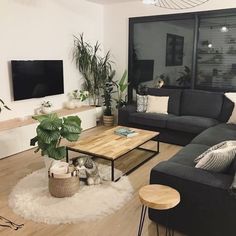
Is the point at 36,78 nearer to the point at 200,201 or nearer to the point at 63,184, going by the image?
the point at 63,184

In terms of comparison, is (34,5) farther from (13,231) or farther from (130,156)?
(13,231)

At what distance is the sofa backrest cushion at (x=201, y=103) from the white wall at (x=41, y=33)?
2.24m

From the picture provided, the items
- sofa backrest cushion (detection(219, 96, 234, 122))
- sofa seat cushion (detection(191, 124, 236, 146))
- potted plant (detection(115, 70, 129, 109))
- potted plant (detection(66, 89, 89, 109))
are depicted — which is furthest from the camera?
potted plant (detection(115, 70, 129, 109))

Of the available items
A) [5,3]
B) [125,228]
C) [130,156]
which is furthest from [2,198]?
[5,3]

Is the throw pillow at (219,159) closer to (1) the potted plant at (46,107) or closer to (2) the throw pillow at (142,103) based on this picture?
(2) the throw pillow at (142,103)

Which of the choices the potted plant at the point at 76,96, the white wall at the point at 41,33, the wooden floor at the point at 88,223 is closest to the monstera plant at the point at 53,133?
the wooden floor at the point at 88,223

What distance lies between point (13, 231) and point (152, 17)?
4493 mm

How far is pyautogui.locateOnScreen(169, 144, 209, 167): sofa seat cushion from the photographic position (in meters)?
2.49

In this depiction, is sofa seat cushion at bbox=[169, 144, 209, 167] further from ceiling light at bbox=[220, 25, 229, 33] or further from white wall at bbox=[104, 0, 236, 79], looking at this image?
white wall at bbox=[104, 0, 236, 79]

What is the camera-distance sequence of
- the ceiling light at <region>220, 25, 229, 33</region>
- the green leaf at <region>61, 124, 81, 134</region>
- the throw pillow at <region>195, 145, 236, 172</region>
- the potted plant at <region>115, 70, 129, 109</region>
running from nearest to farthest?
the throw pillow at <region>195, 145, 236, 172</region> < the green leaf at <region>61, 124, 81, 134</region> < the ceiling light at <region>220, 25, 229, 33</region> < the potted plant at <region>115, 70, 129, 109</region>

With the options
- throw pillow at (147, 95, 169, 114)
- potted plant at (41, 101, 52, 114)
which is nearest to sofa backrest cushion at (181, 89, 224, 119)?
throw pillow at (147, 95, 169, 114)

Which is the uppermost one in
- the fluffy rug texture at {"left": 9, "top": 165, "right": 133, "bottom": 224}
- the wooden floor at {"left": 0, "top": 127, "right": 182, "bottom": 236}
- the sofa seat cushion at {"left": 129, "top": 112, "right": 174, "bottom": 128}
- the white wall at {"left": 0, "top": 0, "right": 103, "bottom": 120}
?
the white wall at {"left": 0, "top": 0, "right": 103, "bottom": 120}

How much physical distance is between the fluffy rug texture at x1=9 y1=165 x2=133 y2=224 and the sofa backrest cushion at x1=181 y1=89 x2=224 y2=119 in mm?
2100

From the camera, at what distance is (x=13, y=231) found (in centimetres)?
222
